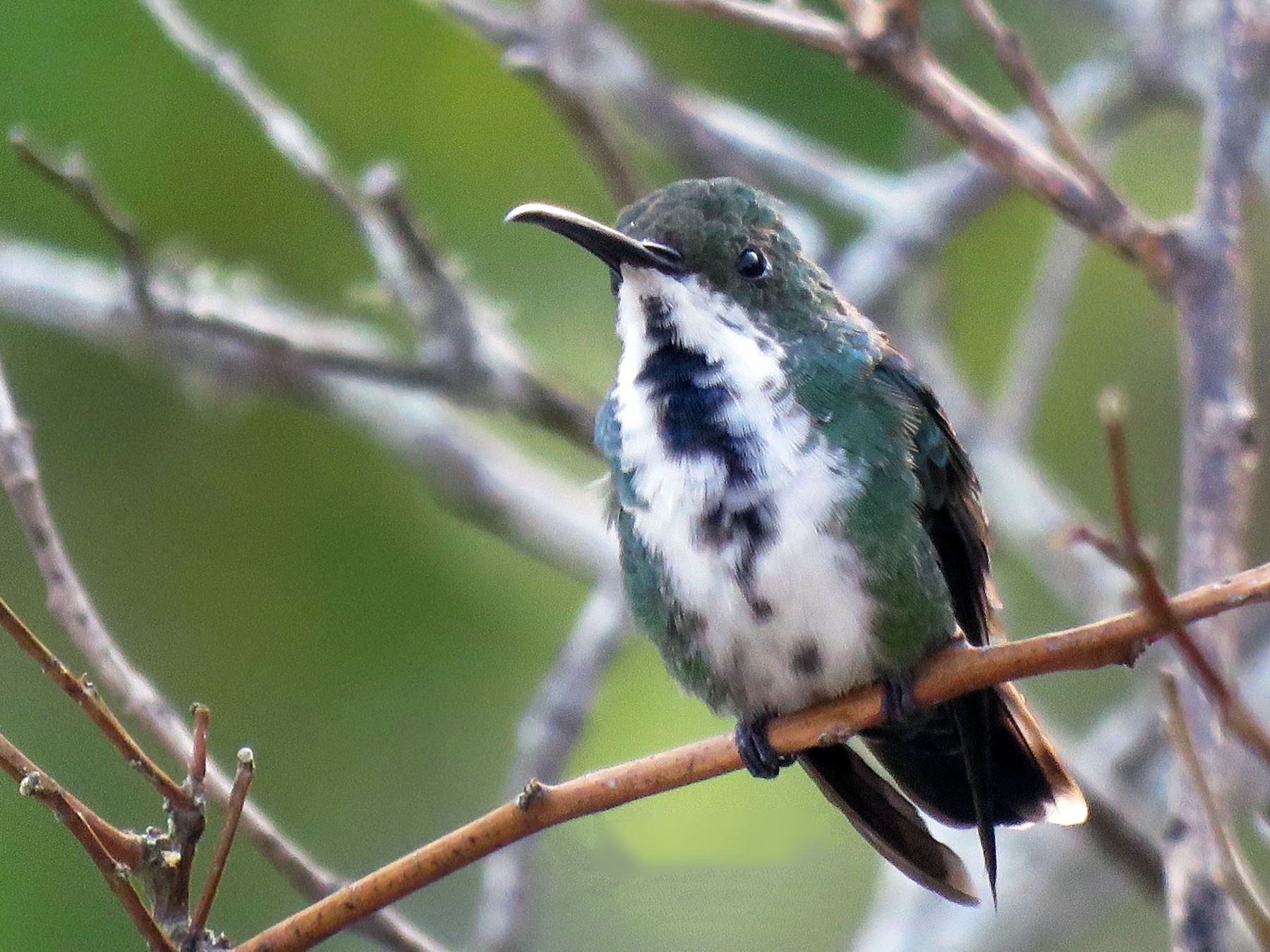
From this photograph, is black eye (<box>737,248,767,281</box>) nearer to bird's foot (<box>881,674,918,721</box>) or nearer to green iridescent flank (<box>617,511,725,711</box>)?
green iridescent flank (<box>617,511,725,711</box>)

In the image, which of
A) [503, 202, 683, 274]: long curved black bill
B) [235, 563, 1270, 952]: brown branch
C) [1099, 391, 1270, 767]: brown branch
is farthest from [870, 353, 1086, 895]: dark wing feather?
[1099, 391, 1270, 767]: brown branch

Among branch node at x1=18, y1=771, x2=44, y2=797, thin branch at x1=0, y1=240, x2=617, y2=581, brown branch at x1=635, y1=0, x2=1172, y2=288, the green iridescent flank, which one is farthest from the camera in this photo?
thin branch at x1=0, y1=240, x2=617, y2=581

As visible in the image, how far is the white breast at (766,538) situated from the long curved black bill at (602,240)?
1.5 inches

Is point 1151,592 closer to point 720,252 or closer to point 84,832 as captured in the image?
point 84,832

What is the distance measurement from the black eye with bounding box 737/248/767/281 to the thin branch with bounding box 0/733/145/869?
1.65 metres

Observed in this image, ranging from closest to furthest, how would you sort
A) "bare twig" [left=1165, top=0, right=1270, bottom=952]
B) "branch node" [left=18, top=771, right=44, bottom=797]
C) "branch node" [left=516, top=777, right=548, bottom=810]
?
"branch node" [left=18, top=771, right=44, bottom=797] < "branch node" [left=516, top=777, right=548, bottom=810] < "bare twig" [left=1165, top=0, right=1270, bottom=952]

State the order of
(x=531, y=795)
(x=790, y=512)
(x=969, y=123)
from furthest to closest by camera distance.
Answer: (x=969, y=123) → (x=790, y=512) → (x=531, y=795)

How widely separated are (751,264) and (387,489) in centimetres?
433

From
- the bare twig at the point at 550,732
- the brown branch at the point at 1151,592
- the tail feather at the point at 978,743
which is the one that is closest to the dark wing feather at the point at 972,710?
the tail feather at the point at 978,743

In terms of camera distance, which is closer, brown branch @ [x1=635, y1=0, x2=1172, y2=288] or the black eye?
the black eye

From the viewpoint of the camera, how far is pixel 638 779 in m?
2.27

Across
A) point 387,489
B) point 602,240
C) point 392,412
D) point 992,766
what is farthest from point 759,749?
point 387,489

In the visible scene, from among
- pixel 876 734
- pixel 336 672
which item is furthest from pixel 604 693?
pixel 876 734

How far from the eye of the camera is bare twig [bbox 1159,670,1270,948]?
180 cm
